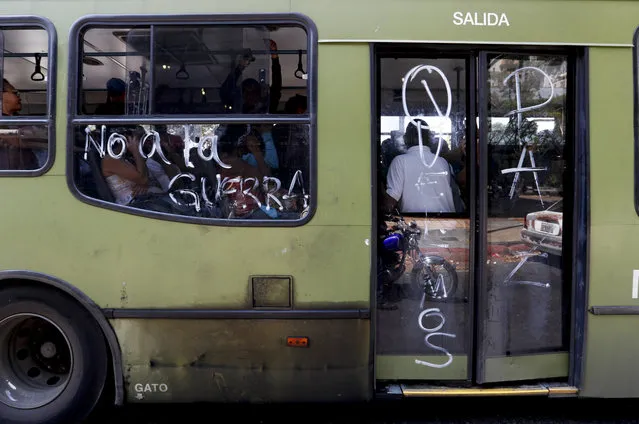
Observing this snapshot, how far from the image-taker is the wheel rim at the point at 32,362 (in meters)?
3.46

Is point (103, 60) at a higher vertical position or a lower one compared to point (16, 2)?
lower

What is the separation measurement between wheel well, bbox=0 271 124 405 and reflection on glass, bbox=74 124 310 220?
0.62 m

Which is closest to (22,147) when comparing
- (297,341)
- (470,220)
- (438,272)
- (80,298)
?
(80,298)

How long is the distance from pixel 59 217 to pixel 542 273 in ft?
10.8

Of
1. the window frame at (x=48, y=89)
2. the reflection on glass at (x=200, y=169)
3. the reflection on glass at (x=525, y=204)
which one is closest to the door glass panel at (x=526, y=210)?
the reflection on glass at (x=525, y=204)

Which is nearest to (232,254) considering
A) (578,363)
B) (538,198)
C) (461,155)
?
(461,155)

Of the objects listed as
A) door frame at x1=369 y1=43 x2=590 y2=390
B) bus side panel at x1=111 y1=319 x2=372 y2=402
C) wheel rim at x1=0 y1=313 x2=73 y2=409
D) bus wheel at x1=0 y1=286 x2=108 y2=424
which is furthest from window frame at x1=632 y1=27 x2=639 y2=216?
wheel rim at x1=0 y1=313 x2=73 y2=409

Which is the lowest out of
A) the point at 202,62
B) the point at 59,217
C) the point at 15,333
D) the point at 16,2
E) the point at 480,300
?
the point at 15,333

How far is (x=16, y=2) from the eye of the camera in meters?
3.26

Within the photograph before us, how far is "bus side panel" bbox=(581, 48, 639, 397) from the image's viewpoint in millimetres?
3297

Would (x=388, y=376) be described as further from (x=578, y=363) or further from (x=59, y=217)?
(x=59, y=217)

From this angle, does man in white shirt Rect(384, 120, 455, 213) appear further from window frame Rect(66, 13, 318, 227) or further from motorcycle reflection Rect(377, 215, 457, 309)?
window frame Rect(66, 13, 318, 227)

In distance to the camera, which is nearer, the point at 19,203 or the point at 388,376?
the point at 19,203

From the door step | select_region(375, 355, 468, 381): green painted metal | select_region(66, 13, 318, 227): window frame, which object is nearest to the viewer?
select_region(66, 13, 318, 227): window frame
